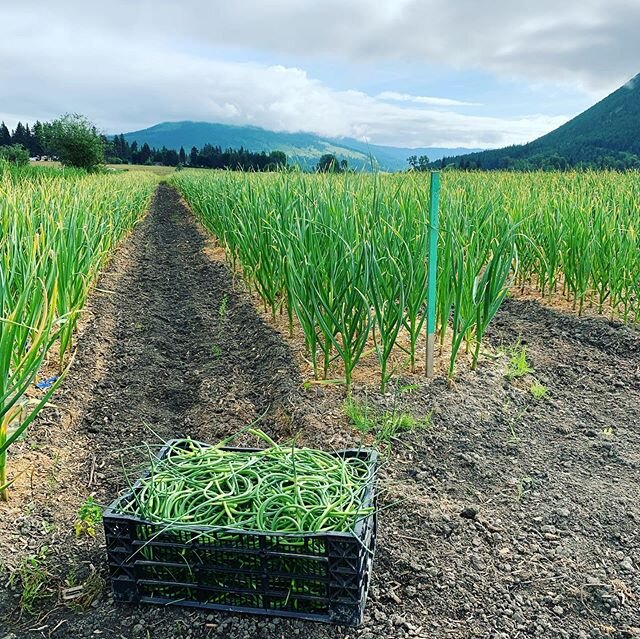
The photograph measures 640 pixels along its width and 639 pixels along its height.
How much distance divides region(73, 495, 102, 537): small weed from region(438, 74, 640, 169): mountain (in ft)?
100

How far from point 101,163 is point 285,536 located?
43.6 metres

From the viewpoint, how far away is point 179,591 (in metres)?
1.55

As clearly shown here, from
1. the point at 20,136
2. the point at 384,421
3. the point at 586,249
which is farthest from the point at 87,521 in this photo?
the point at 20,136

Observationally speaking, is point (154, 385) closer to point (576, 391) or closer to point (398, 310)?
point (398, 310)

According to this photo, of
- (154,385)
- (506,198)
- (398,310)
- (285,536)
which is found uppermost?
(506,198)

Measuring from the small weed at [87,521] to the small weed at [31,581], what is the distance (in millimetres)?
136

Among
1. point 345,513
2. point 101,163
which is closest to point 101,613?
point 345,513

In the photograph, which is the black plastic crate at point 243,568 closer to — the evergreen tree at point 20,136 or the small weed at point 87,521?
the small weed at point 87,521

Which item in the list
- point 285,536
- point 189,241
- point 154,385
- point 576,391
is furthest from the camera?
point 189,241

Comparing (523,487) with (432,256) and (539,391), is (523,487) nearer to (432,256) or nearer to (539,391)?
(539,391)

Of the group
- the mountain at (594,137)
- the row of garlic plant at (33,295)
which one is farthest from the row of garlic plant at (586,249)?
the mountain at (594,137)

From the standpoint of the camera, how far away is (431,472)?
2.21 m

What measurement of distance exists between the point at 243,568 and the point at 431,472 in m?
0.98

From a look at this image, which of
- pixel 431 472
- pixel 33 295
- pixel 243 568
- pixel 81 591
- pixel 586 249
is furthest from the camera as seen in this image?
pixel 586 249
